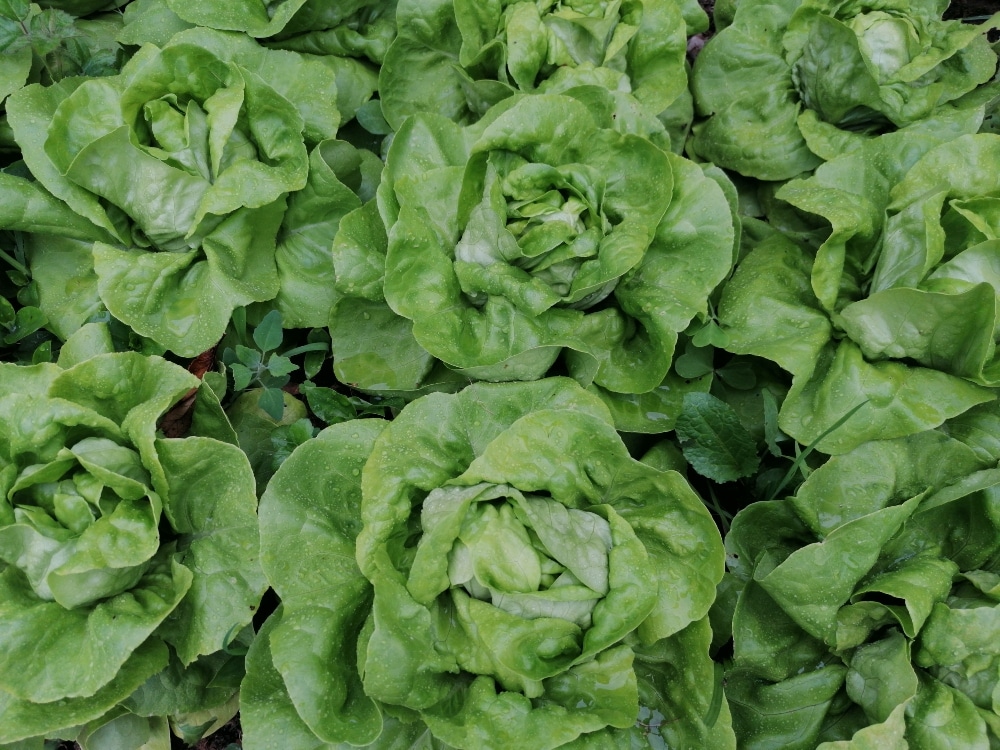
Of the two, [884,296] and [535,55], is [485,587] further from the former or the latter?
[535,55]

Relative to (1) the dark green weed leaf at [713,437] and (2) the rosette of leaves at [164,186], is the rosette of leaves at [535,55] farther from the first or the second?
(1) the dark green weed leaf at [713,437]

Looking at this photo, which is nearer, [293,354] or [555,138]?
[555,138]

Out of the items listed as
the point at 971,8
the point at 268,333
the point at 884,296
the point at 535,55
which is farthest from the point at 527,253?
the point at 971,8

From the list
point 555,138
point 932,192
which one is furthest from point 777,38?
point 555,138

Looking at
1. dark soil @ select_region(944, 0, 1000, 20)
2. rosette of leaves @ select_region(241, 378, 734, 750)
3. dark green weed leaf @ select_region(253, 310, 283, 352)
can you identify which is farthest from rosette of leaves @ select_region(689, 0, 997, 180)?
dark green weed leaf @ select_region(253, 310, 283, 352)

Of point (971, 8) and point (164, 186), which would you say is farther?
point (971, 8)

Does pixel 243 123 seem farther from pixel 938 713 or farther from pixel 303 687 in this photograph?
pixel 938 713
